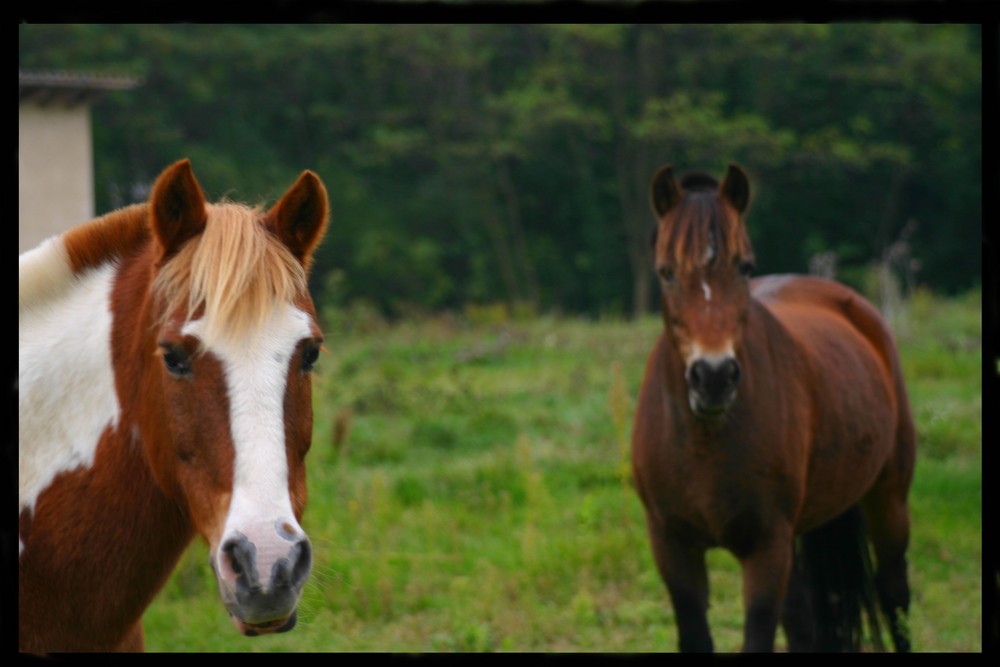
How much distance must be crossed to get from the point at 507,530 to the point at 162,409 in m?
4.42

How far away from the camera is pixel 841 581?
5.04 m

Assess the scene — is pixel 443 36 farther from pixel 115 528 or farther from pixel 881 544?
pixel 115 528

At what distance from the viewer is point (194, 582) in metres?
5.76

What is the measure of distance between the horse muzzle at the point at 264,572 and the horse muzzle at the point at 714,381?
2.17 meters

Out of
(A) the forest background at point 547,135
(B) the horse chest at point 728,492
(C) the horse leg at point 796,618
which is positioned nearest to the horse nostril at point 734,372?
(B) the horse chest at point 728,492

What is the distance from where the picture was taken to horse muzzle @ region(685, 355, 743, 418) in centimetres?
381

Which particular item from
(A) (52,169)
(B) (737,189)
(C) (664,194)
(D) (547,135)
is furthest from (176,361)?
(D) (547,135)

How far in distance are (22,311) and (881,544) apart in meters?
4.22

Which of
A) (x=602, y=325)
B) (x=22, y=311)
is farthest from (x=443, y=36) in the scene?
(x=22, y=311)

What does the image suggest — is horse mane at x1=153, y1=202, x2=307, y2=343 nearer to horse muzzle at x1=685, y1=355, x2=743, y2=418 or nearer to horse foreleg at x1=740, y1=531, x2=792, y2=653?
horse muzzle at x1=685, y1=355, x2=743, y2=418

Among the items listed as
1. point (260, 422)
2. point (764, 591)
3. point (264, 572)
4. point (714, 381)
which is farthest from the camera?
point (764, 591)

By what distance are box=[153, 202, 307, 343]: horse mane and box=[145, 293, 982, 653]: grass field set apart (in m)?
→ 0.68

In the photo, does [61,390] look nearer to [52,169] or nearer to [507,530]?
[507,530]

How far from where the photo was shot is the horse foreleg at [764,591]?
13.0 ft
